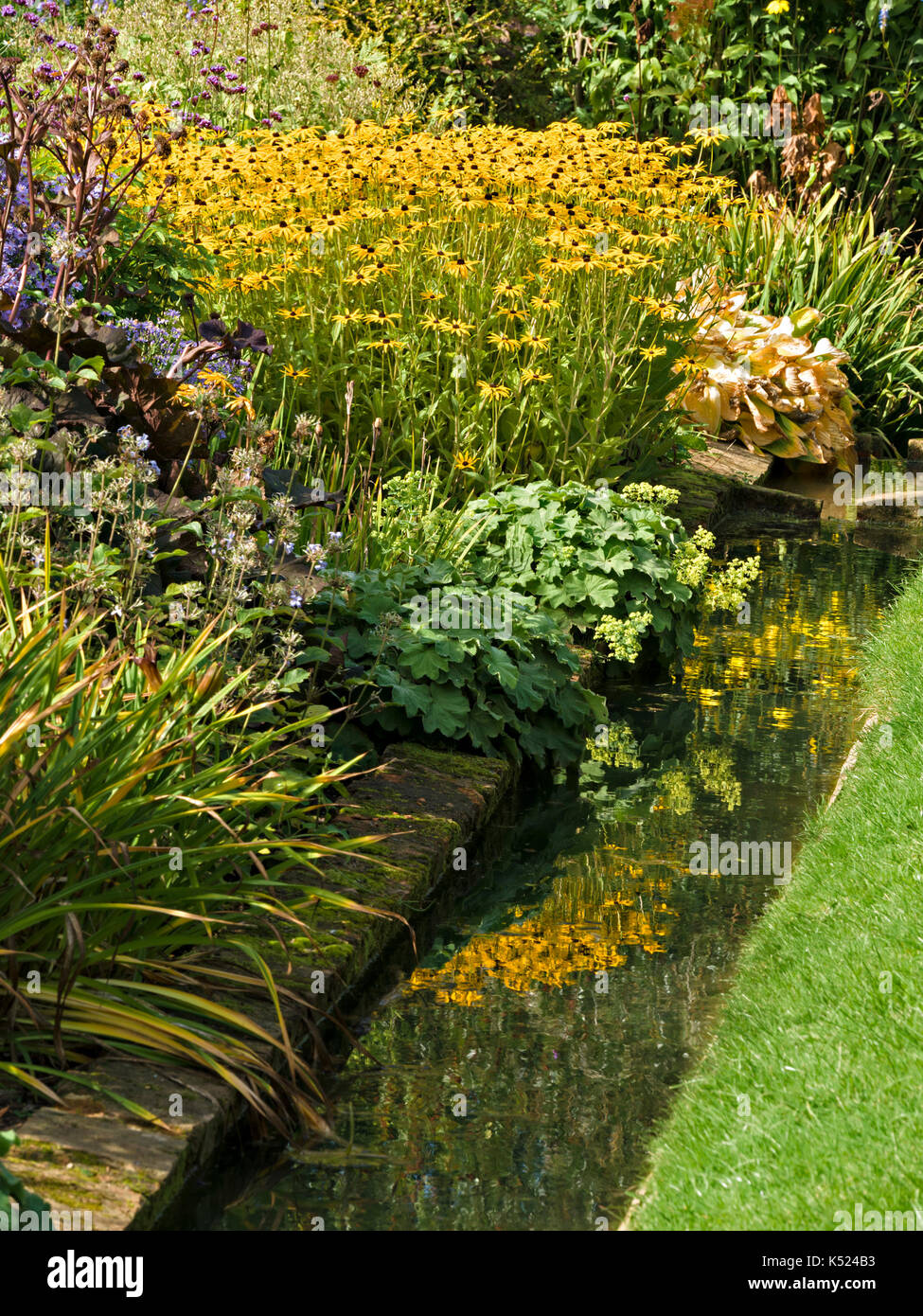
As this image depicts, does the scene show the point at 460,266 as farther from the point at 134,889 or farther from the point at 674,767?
the point at 134,889

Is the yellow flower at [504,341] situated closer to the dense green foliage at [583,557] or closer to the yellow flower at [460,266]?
the yellow flower at [460,266]

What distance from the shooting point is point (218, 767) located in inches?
122

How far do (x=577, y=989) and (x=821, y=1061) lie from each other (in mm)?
755

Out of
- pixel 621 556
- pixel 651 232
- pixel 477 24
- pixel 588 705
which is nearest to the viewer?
pixel 588 705

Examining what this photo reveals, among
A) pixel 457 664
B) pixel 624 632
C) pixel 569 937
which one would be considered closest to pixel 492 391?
pixel 624 632

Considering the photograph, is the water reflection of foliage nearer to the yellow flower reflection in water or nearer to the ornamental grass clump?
the yellow flower reflection in water

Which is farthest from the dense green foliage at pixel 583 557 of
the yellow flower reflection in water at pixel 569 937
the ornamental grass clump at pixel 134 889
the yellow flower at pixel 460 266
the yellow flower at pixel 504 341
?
the ornamental grass clump at pixel 134 889

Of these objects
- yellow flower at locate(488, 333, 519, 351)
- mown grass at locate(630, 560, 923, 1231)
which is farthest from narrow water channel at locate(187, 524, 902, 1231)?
yellow flower at locate(488, 333, 519, 351)

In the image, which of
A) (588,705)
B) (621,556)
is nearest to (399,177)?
(621,556)

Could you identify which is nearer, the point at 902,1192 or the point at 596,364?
the point at 902,1192

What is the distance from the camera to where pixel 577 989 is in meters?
3.40
